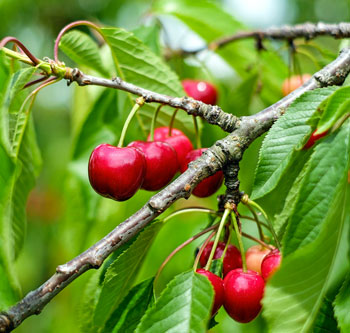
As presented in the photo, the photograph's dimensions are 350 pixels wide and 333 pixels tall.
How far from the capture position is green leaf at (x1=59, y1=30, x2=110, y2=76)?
1.44m

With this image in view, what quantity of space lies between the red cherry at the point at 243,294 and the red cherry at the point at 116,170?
0.29m

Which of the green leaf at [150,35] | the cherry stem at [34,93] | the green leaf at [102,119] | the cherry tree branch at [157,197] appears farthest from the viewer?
the green leaf at [150,35]

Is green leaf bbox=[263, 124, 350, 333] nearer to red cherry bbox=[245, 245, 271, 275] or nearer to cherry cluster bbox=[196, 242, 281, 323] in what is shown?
cherry cluster bbox=[196, 242, 281, 323]

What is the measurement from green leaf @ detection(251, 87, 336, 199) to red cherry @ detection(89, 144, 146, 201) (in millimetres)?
283

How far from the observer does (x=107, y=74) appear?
5.45ft

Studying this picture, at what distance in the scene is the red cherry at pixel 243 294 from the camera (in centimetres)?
106

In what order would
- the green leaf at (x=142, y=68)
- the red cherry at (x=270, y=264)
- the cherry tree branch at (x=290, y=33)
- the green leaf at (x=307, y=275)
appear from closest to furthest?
the green leaf at (x=307, y=275) < the red cherry at (x=270, y=264) < the green leaf at (x=142, y=68) < the cherry tree branch at (x=290, y=33)

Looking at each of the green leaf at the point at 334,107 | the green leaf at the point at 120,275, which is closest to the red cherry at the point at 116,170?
the green leaf at the point at 120,275

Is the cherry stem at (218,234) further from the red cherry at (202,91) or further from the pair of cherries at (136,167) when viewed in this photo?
the red cherry at (202,91)

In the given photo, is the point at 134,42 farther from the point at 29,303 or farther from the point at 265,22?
the point at 265,22

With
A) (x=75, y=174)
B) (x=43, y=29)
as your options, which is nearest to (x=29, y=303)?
(x=75, y=174)

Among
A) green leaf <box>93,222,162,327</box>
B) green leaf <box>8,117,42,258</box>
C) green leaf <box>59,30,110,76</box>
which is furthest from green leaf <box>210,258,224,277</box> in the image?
green leaf <box>59,30,110,76</box>

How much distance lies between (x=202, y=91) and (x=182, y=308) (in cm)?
103

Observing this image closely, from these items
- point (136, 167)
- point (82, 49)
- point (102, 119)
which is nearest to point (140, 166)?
point (136, 167)
